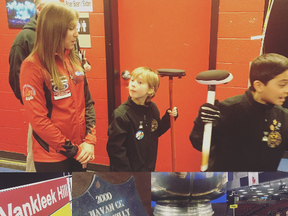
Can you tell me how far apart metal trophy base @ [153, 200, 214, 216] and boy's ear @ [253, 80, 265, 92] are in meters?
0.63

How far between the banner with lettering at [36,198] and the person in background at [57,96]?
0.18m

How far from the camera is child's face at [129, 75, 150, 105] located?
132cm

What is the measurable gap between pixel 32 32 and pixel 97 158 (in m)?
0.77

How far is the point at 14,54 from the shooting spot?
4.15 feet

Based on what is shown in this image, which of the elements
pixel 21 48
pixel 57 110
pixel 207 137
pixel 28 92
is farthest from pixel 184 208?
pixel 21 48

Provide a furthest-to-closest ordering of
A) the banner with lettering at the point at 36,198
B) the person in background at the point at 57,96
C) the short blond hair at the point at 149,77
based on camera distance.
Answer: the short blond hair at the point at 149,77, the person in background at the point at 57,96, the banner with lettering at the point at 36,198

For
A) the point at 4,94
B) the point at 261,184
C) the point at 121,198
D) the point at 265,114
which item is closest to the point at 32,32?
the point at 4,94

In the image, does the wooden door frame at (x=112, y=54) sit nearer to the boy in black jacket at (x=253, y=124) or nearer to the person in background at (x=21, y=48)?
the person in background at (x=21, y=48)

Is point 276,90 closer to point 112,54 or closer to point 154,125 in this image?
point 154,125

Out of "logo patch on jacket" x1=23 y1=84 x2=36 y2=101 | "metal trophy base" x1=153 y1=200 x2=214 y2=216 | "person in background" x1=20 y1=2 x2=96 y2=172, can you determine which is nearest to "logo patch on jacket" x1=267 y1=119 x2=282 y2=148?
"metal trophy base" x1=153 y1=200 x2=214 y2=216

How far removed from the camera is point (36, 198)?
114 centimetres

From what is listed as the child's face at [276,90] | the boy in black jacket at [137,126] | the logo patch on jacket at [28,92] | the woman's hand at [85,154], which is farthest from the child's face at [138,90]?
the child's face at [276,90]

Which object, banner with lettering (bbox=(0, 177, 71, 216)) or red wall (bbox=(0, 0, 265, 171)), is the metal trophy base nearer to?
red wall (bbox=(0, 0, 265, 171))

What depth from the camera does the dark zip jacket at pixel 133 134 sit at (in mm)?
1348
